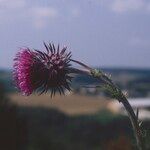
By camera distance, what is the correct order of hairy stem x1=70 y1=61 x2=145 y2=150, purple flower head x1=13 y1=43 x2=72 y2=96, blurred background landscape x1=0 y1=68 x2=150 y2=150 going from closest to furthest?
hairy stem x1=70 y1=61 x2=145 y2=150 → purple flower head x1=13 y1=43 x2=72 y2=96 → blurred background landscape x1=0 y1=68 x2=150 y2=150

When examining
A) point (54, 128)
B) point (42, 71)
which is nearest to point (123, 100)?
point (42, 71)

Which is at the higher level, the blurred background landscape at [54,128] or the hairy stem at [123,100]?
the blurred background landscape at [54,128]

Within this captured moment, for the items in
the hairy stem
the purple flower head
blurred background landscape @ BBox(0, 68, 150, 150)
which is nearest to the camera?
the hairy stem

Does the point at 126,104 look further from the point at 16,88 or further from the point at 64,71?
the point at 16,88

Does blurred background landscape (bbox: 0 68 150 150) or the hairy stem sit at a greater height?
blurred background landscape (bbox: 0 68 150 150)

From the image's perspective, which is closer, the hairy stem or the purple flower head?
the hairy stem

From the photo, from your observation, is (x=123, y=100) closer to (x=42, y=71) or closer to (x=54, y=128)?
(x=42, y=71)

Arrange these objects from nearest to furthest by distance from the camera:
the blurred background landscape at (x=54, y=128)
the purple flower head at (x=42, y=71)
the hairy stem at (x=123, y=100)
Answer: the hairy stem at (x=123, y=100) < the purple flower head at (x=42, y=71) < the blurred background landscape at (x=54, y=128)

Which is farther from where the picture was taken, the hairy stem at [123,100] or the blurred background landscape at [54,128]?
the blurred background landscape at [54,128]

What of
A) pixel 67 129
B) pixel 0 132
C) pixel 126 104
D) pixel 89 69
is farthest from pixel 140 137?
pixel 67 129

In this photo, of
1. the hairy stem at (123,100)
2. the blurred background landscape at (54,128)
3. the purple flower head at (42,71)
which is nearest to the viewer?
the hairy stem at (123,100)
